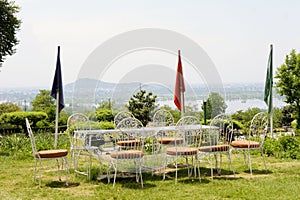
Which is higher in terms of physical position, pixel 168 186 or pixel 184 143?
pixel 184 143

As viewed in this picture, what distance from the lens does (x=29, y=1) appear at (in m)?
8.70

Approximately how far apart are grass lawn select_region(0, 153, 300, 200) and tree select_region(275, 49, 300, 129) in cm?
784

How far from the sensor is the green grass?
164 inches

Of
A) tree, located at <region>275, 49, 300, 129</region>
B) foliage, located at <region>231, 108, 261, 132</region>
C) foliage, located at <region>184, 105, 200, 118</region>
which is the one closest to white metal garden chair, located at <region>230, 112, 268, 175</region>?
foliage, located at <region>184, 105, 200, 118</region>

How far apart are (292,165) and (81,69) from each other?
534cm

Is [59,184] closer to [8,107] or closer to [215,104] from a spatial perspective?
[215,104]

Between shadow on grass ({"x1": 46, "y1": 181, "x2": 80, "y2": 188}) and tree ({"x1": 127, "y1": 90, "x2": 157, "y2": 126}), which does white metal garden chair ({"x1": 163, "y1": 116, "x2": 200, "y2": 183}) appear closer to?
shadow on grass ({"x1": 46, "y1": 181, "x2": 80, "y2": 188})

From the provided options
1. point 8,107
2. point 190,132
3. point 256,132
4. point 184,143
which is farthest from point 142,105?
point 8,107

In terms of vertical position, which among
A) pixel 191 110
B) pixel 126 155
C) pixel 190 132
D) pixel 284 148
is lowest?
pixel 284 148

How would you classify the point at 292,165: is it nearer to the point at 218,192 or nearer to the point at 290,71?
the point at 218,192

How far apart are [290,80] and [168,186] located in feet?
32.4

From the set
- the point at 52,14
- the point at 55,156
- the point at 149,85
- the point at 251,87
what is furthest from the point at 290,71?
the point at 55,156

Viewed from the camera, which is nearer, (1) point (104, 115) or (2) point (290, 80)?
(1) point (104, 115)

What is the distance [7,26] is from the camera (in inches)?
394
